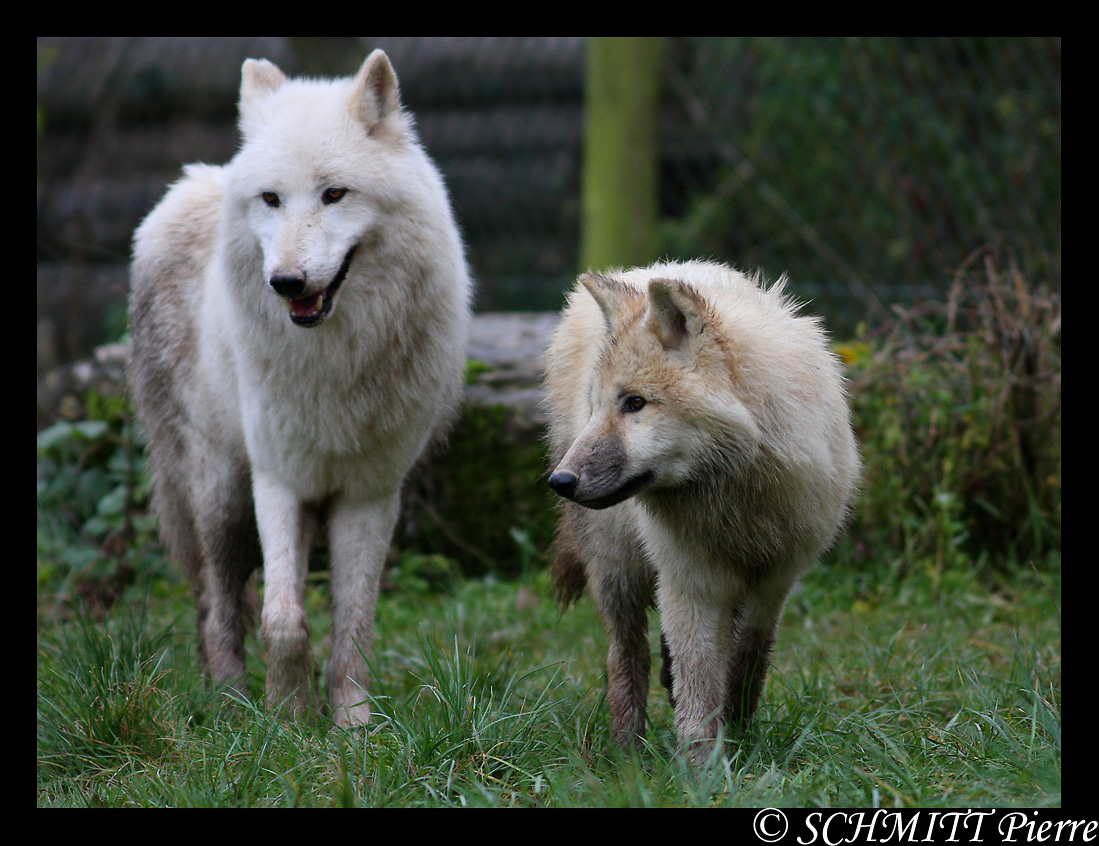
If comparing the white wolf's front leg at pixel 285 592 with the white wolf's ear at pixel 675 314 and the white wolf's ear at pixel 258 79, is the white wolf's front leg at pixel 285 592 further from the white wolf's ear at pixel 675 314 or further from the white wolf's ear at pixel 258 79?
the white wolf's ear at pixel 675 314

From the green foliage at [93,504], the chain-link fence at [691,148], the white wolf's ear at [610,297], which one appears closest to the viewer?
the white wolf's ear at [610,297]

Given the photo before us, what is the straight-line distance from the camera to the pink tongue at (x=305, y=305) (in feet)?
12.1

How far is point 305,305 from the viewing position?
369cm

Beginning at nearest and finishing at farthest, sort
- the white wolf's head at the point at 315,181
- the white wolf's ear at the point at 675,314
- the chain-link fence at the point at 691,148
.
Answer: the white wolf's ear at the point at 675,314 < the white wolf's head at the point at 315,181 < the chain-link fence at the point at 691,148

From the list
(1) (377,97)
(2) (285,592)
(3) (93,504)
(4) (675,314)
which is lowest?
(3) (93,504)

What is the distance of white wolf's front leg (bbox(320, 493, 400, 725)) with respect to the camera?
163 inches

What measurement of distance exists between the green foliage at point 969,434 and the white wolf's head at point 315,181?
2.98m

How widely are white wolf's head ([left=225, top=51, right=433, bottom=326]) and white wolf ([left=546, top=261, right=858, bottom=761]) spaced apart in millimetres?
868

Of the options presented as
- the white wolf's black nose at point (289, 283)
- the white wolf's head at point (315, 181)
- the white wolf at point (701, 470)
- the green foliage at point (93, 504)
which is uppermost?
the white wolf's head at point (315, 181)

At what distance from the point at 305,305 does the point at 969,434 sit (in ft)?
11.7

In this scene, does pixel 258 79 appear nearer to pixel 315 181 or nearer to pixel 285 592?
pixel 315 181

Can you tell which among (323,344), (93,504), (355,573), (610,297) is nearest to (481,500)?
(355,573)

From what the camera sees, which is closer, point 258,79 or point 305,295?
point 305,295

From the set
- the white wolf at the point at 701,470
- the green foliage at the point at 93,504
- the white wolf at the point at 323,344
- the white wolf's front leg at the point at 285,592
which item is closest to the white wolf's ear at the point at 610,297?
the white wolf at the point at 701,470
